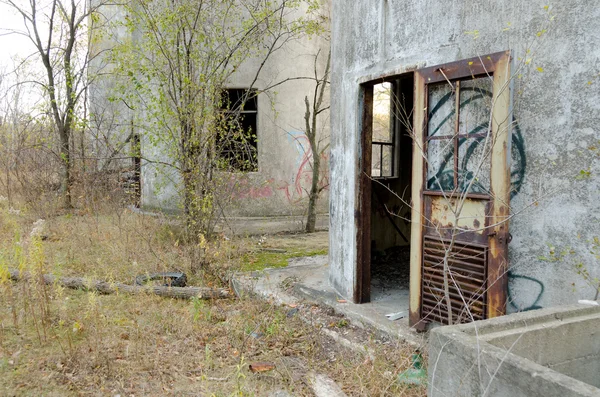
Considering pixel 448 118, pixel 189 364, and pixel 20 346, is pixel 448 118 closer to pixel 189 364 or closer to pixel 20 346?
pixel 189 364

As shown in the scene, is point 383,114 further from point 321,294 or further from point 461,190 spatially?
point 461,190

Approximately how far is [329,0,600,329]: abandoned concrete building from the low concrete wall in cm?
46

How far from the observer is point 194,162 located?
759cm

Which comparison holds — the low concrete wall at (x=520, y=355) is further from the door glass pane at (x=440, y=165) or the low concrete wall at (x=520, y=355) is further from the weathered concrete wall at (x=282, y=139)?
the weathered concrete wall at (x=282, y=139)

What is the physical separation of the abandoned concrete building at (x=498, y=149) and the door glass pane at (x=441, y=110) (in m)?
0.01

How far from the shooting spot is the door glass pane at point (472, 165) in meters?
3.80

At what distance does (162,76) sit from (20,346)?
4736 millimetres

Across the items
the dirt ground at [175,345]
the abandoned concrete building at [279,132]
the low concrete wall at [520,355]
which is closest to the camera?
the low concrete wall at [520,355]

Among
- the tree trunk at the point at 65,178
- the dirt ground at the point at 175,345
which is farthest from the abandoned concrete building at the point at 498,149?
the tree trunk at the point at 65,178

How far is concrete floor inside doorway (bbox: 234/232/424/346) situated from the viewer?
15.1ft

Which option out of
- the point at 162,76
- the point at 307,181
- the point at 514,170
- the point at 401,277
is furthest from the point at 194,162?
the point at 514,170

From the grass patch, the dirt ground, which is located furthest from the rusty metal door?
the grass patch

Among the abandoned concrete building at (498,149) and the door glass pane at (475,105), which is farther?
the door glass pane at (475,105)

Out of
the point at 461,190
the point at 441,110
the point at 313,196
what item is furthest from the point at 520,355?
the point at 313,196
